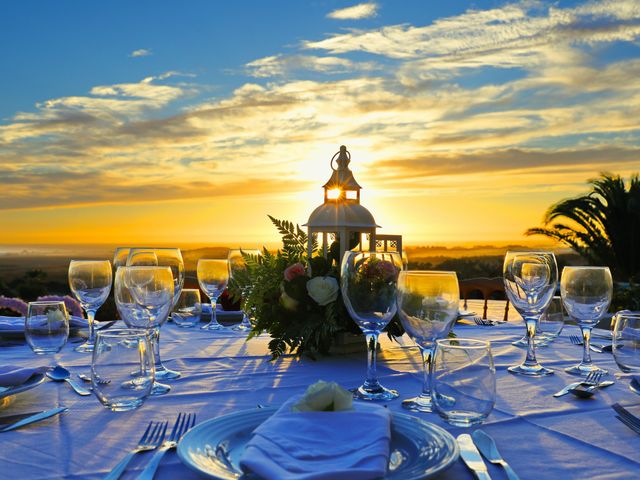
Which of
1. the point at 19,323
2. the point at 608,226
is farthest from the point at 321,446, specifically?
the point at 608,226

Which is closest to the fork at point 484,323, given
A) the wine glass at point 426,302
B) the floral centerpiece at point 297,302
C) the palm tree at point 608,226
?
the floral centerpiece at point 297,302

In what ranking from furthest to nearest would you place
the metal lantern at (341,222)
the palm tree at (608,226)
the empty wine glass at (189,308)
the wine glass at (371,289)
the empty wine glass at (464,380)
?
the palm tree at (608,226) < the empty wine glass at (189,308) < the metal lantern at (341,222) < the wine glass at (371,289) < the empty wine glass at (464,380)

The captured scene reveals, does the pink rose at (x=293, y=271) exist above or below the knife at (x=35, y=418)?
above

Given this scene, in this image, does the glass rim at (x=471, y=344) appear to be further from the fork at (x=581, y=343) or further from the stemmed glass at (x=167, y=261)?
the fork at (x=581, y=343)

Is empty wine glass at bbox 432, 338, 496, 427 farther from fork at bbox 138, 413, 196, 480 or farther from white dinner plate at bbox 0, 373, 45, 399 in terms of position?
white dinner plate at bbox 0, 373, 45, 399

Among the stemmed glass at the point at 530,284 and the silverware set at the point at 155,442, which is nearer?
the silverware set at the point at 155,442

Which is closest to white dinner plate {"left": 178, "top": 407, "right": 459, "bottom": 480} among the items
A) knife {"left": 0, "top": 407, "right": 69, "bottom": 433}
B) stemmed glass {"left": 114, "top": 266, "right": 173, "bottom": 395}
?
knife {"left": 0, "top": 407, "right": 69, "bottom": 433}

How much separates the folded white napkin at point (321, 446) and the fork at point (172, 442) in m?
0.17

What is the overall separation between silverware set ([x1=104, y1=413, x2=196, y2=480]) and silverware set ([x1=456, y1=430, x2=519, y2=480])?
0.49 metres

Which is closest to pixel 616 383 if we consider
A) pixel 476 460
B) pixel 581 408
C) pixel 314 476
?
pixel 581 408

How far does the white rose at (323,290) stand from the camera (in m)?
1.75

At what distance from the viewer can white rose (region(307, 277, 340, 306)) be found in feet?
5.73

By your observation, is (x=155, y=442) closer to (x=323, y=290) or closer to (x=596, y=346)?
(x=323, y=290)

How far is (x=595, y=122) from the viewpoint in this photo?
9867 mm
